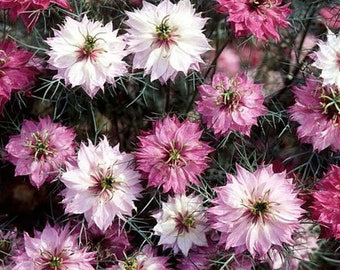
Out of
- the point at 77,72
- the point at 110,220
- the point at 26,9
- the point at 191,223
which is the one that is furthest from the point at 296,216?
the point at 26,9

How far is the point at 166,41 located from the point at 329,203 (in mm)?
335

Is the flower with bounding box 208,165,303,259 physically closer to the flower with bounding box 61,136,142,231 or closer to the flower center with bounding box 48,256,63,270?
the flower with bounding box 61,136,142,231

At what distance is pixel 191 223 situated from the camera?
3.44ft

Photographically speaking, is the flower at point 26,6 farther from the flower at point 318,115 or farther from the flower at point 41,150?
the flower at point 318,115

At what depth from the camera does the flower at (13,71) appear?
104 centimetres

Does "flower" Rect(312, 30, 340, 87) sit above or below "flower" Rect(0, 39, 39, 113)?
above

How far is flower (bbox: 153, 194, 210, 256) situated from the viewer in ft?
3.44

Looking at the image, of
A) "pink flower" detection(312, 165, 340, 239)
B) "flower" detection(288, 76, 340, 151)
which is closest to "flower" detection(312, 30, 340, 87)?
"flower" detection(288, 76, 340, 151)

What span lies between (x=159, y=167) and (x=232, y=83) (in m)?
0.17

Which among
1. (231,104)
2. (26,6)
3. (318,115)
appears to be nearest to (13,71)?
(26,6)

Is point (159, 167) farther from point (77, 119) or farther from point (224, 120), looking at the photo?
point (77, 119)

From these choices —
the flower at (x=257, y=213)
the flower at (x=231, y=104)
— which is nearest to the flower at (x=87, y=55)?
the flower at (x=231, y=104)

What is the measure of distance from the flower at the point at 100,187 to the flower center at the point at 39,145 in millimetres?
52

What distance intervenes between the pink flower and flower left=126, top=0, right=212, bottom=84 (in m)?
0.26
